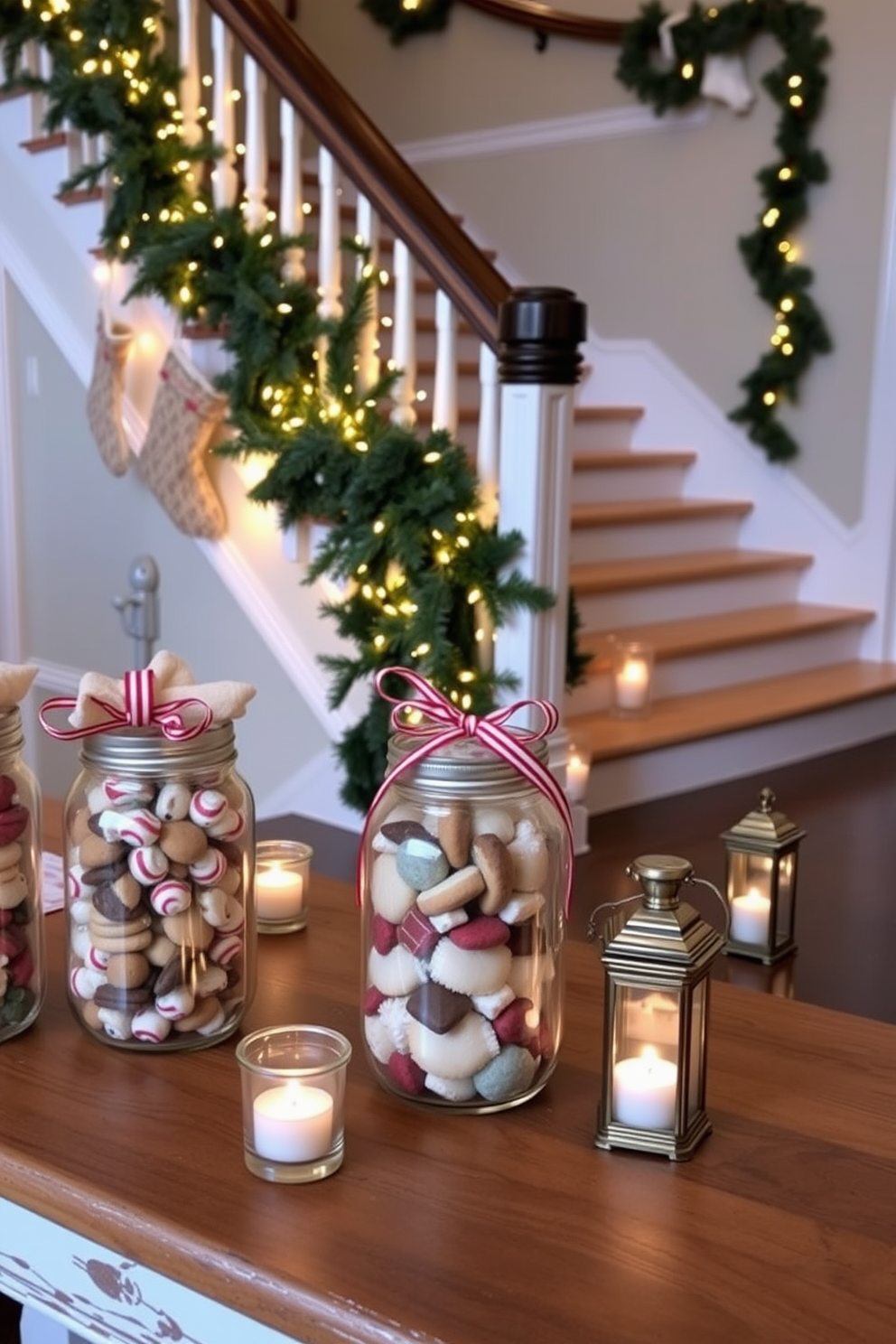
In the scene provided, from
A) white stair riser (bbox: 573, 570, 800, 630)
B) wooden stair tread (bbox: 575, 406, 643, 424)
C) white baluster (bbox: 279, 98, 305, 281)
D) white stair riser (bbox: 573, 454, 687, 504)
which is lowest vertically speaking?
white stair riser (bbox: 573, 570, 800, 630)

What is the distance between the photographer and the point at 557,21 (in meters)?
4.89

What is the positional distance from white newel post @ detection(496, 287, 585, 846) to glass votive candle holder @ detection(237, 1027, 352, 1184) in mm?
1964

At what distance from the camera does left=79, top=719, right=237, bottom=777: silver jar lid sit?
0.95 metres

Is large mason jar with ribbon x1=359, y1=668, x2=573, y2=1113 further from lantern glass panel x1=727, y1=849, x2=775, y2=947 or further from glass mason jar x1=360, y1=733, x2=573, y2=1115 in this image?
lantern glass panel x1=727, y1=849, x2=775, y2=947

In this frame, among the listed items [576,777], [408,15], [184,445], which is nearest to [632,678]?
[576,777]

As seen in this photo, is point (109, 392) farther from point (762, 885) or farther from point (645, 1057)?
point (645, 1057)

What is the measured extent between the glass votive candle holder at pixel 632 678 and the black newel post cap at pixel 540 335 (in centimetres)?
86

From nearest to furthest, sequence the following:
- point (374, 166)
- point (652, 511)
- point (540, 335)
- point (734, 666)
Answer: point (540, 335) < point (374, 166) < point (734, 666) < point (652, 511)

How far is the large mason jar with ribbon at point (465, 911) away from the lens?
0.88 metres

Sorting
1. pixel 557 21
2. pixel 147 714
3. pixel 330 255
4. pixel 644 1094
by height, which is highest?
pixel 557 21

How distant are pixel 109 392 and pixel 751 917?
258 cm

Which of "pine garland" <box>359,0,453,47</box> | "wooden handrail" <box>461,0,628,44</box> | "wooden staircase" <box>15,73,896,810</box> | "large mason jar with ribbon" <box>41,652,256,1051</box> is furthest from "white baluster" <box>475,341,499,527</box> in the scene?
"pine garland" <box>359,0,453,47</box>

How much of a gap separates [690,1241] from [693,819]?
7.66 ft

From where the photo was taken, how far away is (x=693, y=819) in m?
3.08
